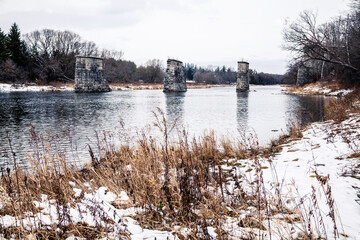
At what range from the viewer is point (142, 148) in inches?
219

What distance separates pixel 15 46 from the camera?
2242 inches

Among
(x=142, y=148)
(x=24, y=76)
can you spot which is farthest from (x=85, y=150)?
(x=24, y=76)

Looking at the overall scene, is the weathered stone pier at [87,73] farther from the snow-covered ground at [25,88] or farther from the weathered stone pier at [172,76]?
the weathered stone pier at [172,76]

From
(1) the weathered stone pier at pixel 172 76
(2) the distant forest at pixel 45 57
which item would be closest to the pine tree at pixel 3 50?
(2) the distant forest at pixel 45 57

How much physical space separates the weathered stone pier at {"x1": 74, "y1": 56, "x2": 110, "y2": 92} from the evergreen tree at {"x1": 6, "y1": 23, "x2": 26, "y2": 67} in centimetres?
2281

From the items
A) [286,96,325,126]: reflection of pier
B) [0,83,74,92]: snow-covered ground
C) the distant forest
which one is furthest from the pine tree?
[286,96,325,126]: reflection of pier

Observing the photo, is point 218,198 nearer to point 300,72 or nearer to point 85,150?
point 85,150

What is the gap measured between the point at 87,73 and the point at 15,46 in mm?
25770

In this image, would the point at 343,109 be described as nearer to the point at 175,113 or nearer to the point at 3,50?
the point at 175,113

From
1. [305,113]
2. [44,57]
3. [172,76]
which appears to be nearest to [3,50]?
[44,57]

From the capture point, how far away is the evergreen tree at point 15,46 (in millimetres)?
56031

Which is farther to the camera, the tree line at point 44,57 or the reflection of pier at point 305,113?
the tree line at point 44,57

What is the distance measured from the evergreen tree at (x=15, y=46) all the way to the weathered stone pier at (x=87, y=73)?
2281 centimetres

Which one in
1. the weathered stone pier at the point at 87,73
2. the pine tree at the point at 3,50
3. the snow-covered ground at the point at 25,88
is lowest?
the snow-covered ground at the point at 25,88
